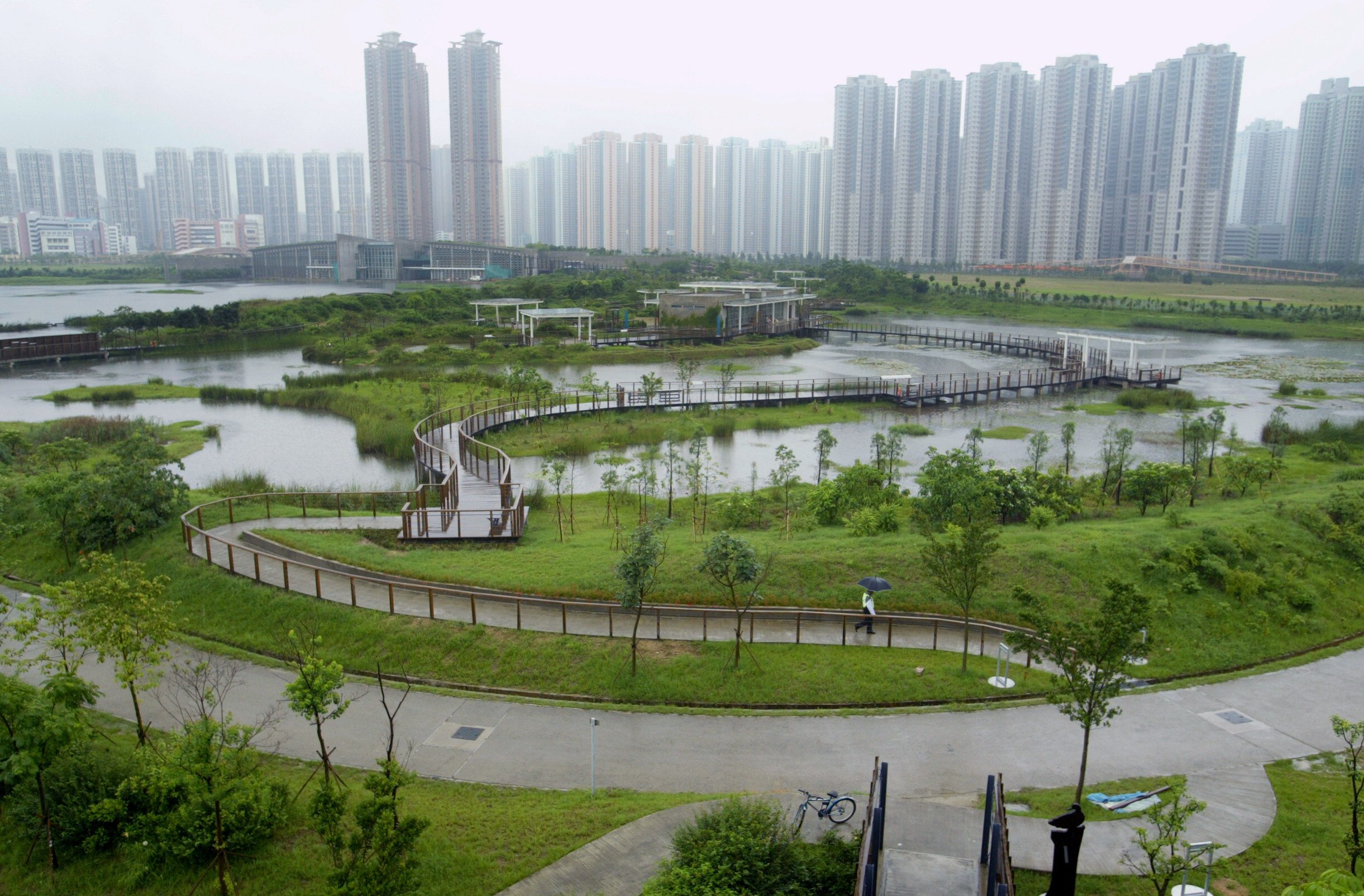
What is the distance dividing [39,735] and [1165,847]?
1143cm

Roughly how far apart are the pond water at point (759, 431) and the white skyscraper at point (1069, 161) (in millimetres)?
79946

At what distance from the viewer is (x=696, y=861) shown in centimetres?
828

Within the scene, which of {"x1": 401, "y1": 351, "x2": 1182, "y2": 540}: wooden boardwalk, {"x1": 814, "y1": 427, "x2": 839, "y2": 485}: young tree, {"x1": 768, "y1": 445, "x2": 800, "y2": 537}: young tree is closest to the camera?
{"x1": 401, "y1": 351, "x2": 1182, "y2": 540}: wooden boardwalk

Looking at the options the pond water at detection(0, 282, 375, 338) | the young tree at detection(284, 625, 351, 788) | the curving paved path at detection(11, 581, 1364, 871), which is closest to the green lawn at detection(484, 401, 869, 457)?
the curving paved path at detection(11, 581, 1364, 871)

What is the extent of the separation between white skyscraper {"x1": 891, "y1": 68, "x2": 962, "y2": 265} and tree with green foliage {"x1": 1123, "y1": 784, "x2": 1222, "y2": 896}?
158 meters

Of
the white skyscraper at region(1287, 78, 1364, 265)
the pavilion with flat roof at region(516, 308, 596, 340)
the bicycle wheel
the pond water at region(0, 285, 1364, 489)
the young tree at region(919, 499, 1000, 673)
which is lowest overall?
the pond water at region(0, 285, 1364, 489)

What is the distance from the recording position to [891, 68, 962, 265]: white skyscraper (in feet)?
524

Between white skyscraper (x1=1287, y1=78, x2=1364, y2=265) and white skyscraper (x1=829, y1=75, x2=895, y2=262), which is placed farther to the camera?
white skyscraper (x1=829, y1=75, x2=895, y2=262)

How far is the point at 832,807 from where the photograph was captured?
9625mm

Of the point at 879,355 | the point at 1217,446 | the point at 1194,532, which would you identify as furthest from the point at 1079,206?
the point at 1194,532

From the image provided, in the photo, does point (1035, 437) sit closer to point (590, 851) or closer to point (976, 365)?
point (590, 851)

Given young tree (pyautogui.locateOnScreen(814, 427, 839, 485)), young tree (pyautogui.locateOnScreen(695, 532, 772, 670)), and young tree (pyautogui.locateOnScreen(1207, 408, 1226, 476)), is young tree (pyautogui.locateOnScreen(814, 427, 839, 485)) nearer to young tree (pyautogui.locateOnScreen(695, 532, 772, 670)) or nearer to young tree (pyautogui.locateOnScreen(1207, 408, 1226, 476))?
young tree (pyautogui.locateOnScreen(1207, 408, 1226, 476))

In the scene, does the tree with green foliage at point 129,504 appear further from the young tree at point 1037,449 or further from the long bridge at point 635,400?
the young tree at point 1037,449

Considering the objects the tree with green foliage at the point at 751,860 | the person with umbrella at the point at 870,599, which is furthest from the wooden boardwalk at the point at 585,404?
the tree with green foliage at the point at 751,860
